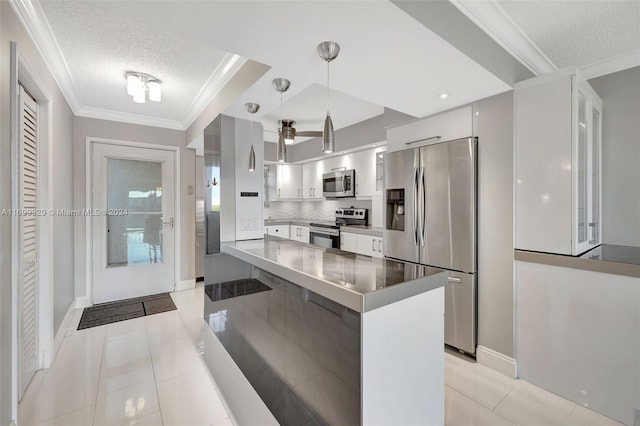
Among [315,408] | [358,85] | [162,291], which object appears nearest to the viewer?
[315,408]

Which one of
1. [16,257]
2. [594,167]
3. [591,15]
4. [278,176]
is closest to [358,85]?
[591,15]

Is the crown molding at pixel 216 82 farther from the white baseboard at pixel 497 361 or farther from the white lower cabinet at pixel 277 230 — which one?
the white baseboard at pixel 497 361

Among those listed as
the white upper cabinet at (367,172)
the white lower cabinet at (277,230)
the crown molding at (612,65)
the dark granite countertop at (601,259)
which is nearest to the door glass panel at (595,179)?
the dark granite countertop at (601,259)

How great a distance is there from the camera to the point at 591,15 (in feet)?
5.63

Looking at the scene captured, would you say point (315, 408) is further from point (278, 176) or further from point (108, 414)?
point (278, 176)

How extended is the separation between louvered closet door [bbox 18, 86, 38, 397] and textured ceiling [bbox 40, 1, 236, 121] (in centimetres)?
54

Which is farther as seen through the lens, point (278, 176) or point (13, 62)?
point (278, 176)

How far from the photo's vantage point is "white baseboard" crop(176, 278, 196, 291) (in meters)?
4.25

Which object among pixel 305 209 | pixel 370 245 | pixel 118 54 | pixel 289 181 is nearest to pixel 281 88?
pixel 118 54

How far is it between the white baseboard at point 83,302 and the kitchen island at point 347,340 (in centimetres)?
297

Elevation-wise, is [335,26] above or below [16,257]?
above

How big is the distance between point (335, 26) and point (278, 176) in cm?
446

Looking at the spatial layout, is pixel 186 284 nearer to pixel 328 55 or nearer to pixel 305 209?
pixel 305 209

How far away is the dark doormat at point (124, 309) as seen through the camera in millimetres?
3203
